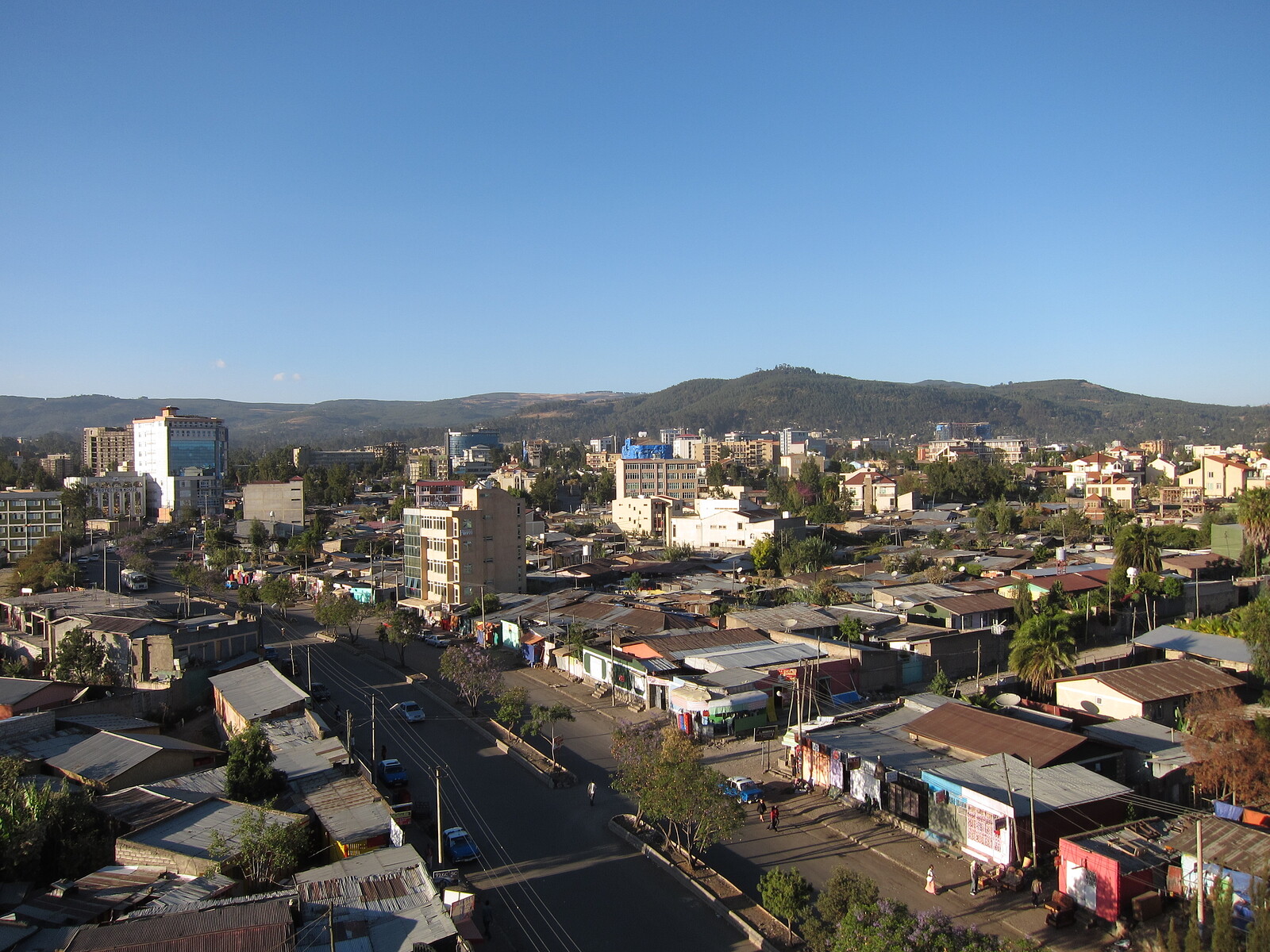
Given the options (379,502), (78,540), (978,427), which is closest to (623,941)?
(78,540)

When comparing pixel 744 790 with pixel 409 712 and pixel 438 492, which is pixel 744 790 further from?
pixel 438 492

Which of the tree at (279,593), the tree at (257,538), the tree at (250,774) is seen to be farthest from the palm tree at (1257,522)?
the tree at (257,538)

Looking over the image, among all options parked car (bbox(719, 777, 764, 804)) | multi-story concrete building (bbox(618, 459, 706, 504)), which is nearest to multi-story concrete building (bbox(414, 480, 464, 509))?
multi-story concrete building (bbox(618, 459, 706, 504))

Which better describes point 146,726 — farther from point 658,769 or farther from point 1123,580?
point 1123,580

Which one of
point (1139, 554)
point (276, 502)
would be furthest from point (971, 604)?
point (276, 502)

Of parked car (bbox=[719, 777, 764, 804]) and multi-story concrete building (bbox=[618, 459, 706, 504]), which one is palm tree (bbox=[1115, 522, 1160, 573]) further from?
multi-story concrete building (bbox=[618, 459, 706, 504])

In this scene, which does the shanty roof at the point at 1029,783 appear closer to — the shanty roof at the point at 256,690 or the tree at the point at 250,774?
the tree at the point at 250,774
